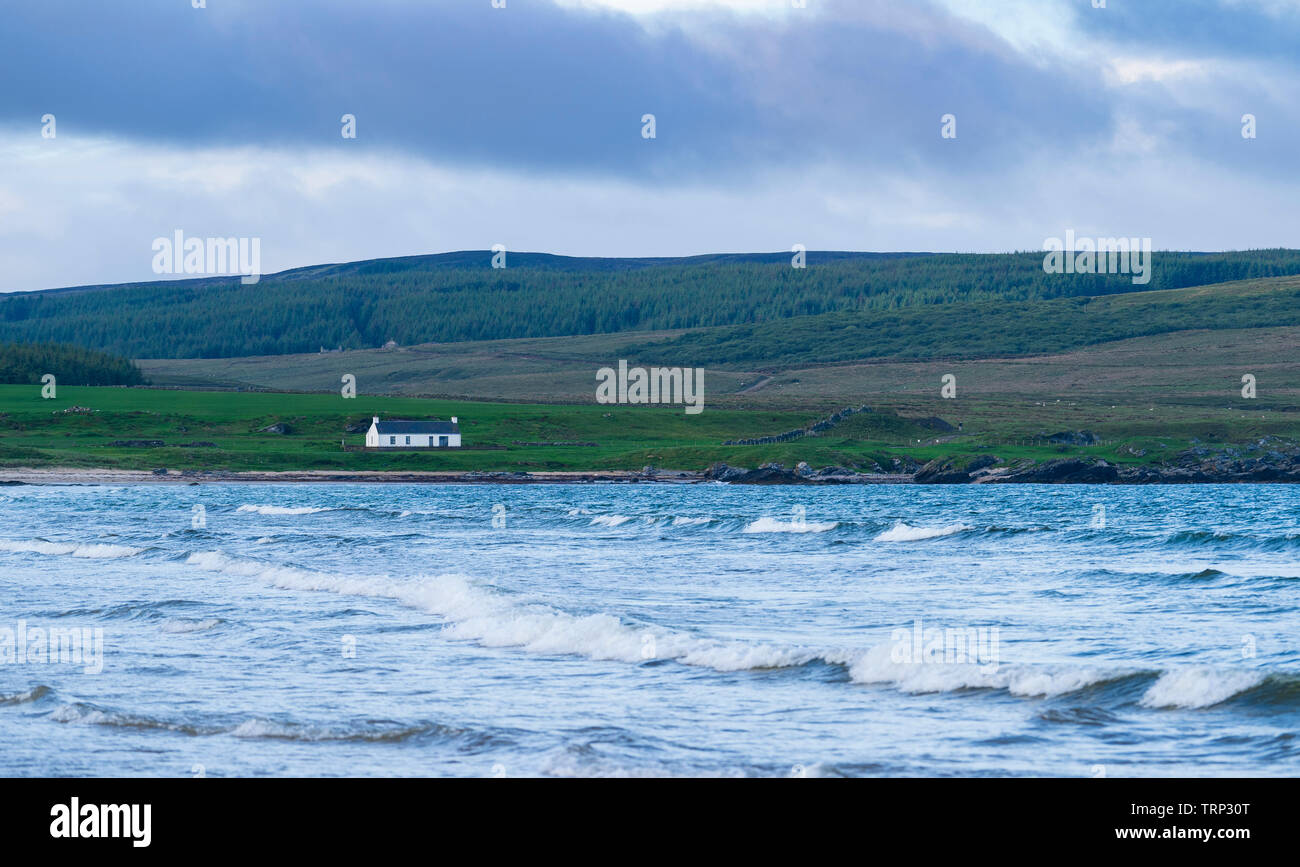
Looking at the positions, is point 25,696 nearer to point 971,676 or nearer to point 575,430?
point 971,676

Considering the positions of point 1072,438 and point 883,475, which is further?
point 1072,438

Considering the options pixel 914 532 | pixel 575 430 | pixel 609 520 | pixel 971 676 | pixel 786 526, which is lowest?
pixel 609 520

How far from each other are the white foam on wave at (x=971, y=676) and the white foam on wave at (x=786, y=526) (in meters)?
32.6

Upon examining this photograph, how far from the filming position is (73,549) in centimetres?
4584

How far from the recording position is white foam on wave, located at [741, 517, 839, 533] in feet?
178

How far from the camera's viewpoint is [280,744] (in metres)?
16.8

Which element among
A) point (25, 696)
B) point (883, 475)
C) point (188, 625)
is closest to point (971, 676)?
point (25, 696)

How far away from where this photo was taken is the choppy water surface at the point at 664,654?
16.1 metres

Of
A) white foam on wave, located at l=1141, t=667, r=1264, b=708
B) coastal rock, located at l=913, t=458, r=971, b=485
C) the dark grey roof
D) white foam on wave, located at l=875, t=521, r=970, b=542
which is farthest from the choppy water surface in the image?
the dark grey roof

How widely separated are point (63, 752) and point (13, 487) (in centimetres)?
8067

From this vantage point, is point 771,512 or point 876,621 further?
point 771,512

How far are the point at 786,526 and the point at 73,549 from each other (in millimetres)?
26267
